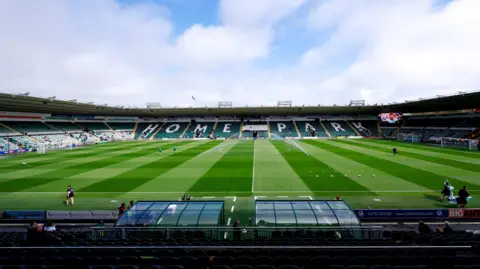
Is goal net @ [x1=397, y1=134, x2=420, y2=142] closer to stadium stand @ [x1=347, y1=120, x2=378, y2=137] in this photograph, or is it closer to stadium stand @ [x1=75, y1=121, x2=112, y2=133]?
stadium stand @ [x1=347, y1=120, x2=378, y2=137]

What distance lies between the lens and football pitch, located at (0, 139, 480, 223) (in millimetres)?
17734

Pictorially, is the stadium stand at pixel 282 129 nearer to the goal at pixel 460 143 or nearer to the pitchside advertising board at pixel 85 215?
the goal at pixel 460 143

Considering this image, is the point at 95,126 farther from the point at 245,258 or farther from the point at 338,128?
the point at 245,258

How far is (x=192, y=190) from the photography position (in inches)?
805

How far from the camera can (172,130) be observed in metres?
85.4

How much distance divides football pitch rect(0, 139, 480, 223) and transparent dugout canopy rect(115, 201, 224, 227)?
3735mm

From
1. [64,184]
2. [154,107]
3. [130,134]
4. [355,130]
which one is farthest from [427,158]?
[130,134]

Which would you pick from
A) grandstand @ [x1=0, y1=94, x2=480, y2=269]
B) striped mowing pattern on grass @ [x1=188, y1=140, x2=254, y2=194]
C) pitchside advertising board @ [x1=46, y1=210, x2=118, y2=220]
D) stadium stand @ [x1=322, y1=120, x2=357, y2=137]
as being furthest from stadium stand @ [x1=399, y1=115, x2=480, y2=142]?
pitchside advertising board @ [x1=46, y1=210, x2=118, y2=220]

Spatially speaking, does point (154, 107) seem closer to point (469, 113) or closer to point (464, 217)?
point (464, 217)

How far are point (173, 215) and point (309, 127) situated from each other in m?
80.0

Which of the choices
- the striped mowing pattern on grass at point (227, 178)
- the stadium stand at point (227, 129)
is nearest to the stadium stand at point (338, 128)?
the stadium stand at point (227, 129)

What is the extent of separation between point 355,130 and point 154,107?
5996 centimetres

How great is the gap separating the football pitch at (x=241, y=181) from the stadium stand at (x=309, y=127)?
46834 mm

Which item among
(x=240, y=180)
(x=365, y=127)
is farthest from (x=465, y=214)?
(x=365, y=127)
